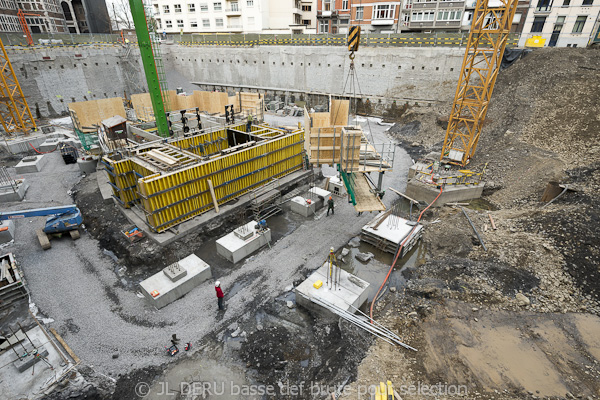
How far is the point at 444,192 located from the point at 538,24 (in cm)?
2924

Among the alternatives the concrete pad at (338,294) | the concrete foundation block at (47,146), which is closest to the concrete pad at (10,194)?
the concrete foundation block at (47,146)

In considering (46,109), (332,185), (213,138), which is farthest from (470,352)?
(46,109)

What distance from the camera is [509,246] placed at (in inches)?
460

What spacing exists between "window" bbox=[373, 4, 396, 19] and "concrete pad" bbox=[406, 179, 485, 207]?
34038 millimetres

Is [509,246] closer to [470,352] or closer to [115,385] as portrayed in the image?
[470,352]

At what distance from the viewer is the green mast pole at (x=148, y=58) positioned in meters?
15.4

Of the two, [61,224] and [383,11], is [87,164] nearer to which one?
[61,224]

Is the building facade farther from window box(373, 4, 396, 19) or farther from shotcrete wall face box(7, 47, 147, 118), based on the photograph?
window box(373, 4, 396, 19)

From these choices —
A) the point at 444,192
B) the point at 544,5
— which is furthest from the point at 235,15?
the point at 444,192

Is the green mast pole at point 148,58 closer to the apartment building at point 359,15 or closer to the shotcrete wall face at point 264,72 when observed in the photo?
the shotcrete wall face at point 264,72

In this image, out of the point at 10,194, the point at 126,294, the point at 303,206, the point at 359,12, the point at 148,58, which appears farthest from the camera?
the point at 359,12

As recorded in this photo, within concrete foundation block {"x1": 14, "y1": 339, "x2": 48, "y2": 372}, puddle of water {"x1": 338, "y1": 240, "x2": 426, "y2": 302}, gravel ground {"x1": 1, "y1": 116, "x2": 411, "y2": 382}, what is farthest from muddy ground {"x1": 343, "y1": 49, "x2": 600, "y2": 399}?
concrete foundation block {"x1": 14, "y1": 339, "x2": 48, "y2": 372}

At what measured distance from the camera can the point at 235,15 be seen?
47.1 m

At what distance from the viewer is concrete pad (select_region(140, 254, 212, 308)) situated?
32.9ft
